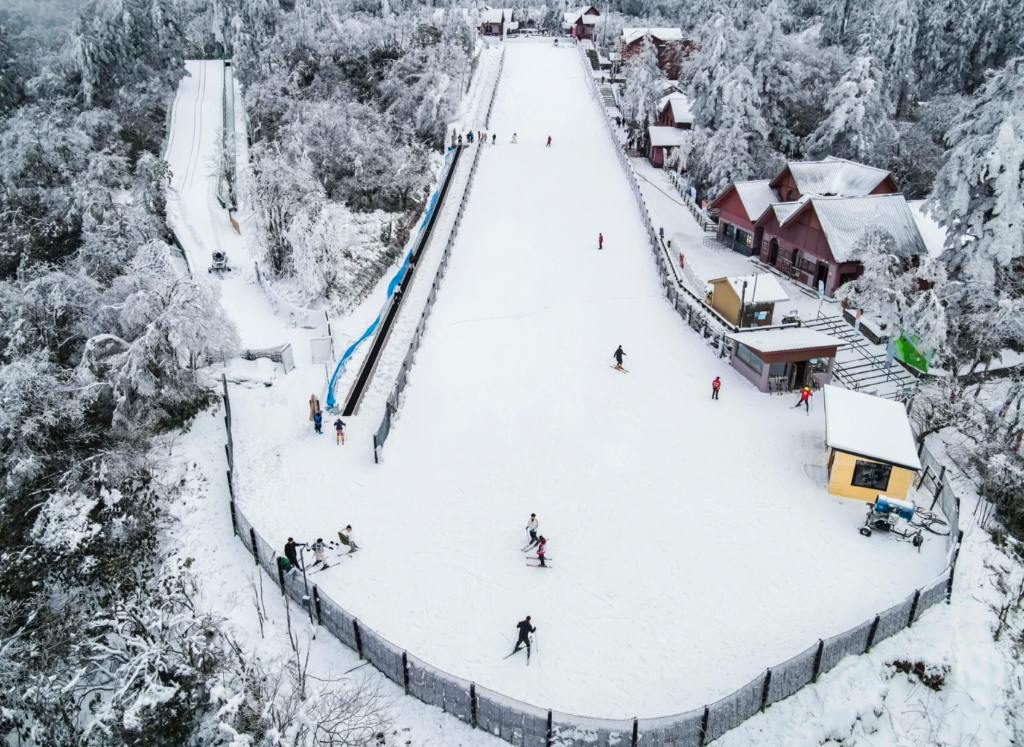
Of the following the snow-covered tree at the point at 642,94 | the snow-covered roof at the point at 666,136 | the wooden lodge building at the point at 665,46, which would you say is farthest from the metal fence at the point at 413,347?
the wooden lodge building at the point at 665,46

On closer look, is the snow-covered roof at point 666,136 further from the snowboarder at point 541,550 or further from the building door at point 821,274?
the snowboarder at point 541,550

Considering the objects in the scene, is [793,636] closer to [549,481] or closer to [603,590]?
[603,590]

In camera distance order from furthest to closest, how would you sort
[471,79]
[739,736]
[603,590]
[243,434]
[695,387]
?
1. [471,79]
2. [695,387]
3. [243,434]
4. [603,590]
5. [739,736]

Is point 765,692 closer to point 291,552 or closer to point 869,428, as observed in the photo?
point 869,428

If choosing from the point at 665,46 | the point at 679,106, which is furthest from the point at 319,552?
the point at 665,46

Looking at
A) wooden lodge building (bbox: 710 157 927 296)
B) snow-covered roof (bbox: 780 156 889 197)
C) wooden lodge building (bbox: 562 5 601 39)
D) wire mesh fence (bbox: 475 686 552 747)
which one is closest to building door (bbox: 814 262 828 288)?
wooden lodge building (bbox: 710 157 927 296)

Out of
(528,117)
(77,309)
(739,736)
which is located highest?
(528,117)

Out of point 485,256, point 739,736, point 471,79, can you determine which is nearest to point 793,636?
point 739,736

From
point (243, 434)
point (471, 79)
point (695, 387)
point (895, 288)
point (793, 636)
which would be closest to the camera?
point (793, 636)
